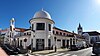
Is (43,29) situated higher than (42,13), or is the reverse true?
(42,13)

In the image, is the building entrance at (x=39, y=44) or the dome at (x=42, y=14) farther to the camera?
the dome at (x=42, y=14)

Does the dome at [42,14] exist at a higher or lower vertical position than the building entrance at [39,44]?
higher

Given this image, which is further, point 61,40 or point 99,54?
point 61,40

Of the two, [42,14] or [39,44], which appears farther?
[42,14]

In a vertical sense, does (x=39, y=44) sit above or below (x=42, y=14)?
below

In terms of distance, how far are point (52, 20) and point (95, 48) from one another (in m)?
18.4

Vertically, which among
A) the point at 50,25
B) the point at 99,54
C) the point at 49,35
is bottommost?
the point at 99,54

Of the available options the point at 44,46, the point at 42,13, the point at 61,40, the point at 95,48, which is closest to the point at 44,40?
the point at 44,46

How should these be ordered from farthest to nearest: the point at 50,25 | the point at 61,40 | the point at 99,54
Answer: the point at 61,40 → the point at 50,25 → the point at 99,54

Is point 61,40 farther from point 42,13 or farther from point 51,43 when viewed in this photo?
point 42,13

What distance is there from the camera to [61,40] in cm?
4072

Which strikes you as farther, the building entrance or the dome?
the dome

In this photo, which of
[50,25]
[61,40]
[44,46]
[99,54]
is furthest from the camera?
[61,40]

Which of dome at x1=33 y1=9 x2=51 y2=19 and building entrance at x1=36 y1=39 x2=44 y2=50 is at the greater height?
dome at x1=33 y1=9 x2=51 y2=19
